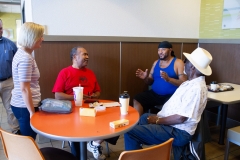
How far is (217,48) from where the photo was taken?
354 centimetres

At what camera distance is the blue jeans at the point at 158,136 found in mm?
1747

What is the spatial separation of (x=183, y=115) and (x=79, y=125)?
32.4 inches

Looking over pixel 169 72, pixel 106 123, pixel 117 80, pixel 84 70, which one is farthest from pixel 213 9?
pixel 106 123

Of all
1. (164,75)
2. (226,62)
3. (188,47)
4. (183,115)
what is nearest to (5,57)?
(164,75)

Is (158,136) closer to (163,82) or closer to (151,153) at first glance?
(151,153)

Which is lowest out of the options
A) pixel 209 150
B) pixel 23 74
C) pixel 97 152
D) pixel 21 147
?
pixel 209 150

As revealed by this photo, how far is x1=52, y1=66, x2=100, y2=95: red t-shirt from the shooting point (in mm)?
2320

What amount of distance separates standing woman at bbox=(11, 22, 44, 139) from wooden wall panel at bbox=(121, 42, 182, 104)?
162cm

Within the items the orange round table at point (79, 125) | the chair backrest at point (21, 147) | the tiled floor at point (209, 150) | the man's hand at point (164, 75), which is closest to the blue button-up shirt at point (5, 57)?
the tiled floor at point (209, 150)

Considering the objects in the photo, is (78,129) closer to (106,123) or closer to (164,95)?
(106,123)

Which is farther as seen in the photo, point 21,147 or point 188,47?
point 188,47

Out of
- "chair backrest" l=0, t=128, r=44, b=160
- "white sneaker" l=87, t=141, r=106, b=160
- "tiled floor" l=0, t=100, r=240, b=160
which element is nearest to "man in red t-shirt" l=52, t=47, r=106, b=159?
"white sneaker" l=87, t=141, r=106, b=160

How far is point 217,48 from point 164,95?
144cm

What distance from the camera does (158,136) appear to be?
1777mm
